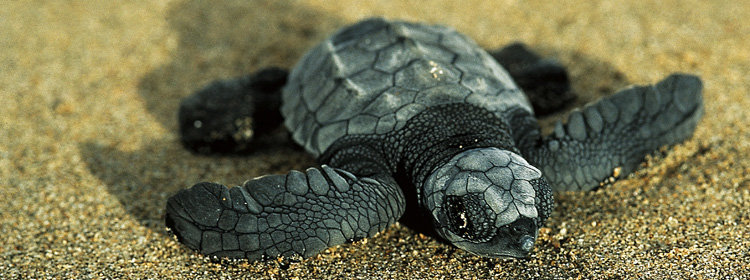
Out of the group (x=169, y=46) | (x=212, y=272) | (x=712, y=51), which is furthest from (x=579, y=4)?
(x=212, y=272)

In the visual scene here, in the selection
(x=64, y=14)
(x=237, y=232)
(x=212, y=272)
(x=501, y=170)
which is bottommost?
(x=212, y=272)

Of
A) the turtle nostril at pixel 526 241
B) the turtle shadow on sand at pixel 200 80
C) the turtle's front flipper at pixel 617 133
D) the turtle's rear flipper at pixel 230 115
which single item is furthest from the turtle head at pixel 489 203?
the turtle's rear flipper at pixel 230 115

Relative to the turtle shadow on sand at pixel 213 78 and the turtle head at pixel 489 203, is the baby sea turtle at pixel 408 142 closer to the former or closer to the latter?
the turtle head at pixel 489 203

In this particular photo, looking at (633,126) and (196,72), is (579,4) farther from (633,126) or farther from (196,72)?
(196,72)

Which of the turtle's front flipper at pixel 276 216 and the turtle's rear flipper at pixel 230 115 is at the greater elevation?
the turtle's rear flipper at pixel 230 115

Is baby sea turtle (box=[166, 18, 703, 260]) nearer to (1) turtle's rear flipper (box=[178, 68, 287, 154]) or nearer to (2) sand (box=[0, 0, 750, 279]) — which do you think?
(1) turtle's rear flipper (box=[178, 68, 287, 154])

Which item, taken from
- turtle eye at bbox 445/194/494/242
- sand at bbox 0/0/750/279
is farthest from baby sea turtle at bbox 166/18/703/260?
sand at bbox 0/0/750/279

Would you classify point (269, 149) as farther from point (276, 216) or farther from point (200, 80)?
point (276, 216)
